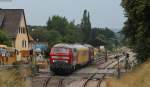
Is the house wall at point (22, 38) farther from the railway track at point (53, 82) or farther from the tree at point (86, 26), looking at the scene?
the tree at point (86, 26)

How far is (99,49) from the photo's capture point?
105812mm

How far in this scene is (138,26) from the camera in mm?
35688

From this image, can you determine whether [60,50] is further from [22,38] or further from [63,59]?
[22,38]

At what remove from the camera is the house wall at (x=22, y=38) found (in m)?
78.8

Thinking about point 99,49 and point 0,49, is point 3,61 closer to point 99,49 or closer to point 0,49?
point 0,49

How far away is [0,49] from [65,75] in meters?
6.91

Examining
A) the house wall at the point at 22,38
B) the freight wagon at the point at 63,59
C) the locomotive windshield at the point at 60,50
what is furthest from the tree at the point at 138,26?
the house wall at the point at 22,38

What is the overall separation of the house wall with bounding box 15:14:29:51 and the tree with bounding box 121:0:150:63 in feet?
135

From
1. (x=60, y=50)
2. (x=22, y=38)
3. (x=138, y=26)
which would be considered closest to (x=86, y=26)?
(x=22, y=38)

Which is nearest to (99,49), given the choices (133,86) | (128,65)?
(128,65)

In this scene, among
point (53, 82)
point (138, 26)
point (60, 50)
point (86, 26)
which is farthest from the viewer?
point (86, 26)

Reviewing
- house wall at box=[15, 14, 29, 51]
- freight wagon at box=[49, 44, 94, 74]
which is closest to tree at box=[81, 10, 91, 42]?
house wall at box=[15, 14, 29, 51]

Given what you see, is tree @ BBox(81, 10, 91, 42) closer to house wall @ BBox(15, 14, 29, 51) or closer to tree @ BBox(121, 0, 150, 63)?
house wall @ BBox(15, 14, 29, 51)

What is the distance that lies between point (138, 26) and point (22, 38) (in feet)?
153
